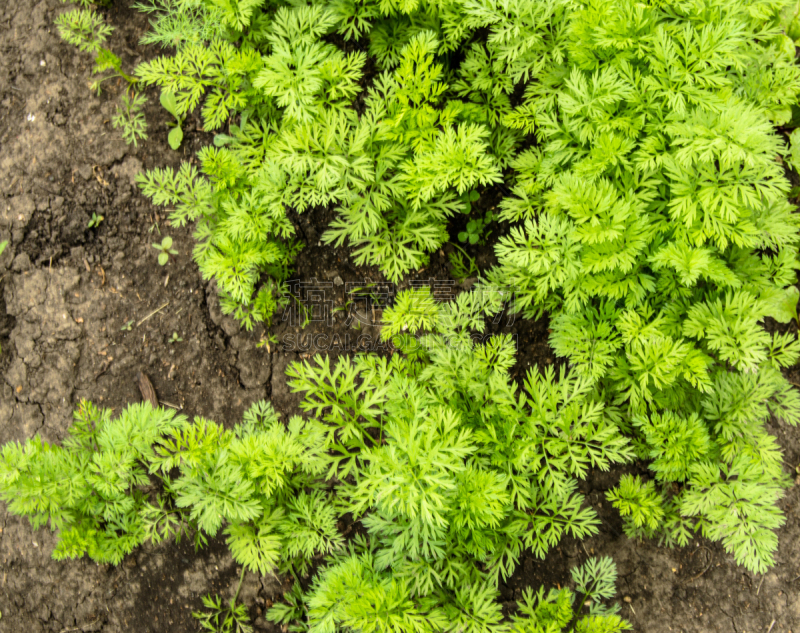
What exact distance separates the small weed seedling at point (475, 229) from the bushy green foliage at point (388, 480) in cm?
56

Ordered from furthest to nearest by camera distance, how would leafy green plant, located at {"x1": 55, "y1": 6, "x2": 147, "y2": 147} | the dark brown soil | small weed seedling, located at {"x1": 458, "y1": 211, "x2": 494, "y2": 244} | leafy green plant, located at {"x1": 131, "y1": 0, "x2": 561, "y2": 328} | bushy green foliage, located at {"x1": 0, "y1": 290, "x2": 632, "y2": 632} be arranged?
1. leafy green plant, located at {"x1": 55, "y1": 6, "x2": 147, "y2": 147}
2. small weed seedling, located at {"x1": 458, "y1": 211, "x2": 494, "y2": 244}
3. the dark brown soil
4. leafy green plant, located at {"x1": 131, "y1": 0, "x2": 561, "y2": 328}
5. bushy green foliage, located at {"x1": 0, "y1": 290, "x2": 632, "y2": 632}

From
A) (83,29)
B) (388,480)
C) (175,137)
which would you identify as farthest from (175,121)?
(388,480)

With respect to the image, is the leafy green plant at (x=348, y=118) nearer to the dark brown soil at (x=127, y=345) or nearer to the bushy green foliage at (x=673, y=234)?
the bushy green foliage at (x=673, y=234)

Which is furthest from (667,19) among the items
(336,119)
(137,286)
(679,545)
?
(137,286)

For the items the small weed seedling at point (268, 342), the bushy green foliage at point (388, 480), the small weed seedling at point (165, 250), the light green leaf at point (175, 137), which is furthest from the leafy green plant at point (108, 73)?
the bushy green foliage at point (388, 480)

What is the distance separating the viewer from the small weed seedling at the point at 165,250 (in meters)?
3.18

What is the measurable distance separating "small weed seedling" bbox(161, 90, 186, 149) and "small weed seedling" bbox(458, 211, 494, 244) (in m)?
1.78

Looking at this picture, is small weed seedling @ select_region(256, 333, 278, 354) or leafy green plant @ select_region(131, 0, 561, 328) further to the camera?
small weed seedling @ select_region(256, 333, 278, 354)

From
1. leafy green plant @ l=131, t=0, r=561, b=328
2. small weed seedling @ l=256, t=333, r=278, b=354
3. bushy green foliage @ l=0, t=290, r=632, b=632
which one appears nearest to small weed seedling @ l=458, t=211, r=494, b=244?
leafy green plant @ l=131, t=0, r=561, b=328

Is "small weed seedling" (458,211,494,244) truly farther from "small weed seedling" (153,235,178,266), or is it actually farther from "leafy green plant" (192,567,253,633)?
"leafy green plant" (192,567,253,633)

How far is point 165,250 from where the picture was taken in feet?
10.5

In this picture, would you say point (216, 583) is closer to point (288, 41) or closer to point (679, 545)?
point (679, 545)

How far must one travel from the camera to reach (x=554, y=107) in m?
2.53

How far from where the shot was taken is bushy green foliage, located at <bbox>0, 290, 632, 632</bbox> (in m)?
2.08
